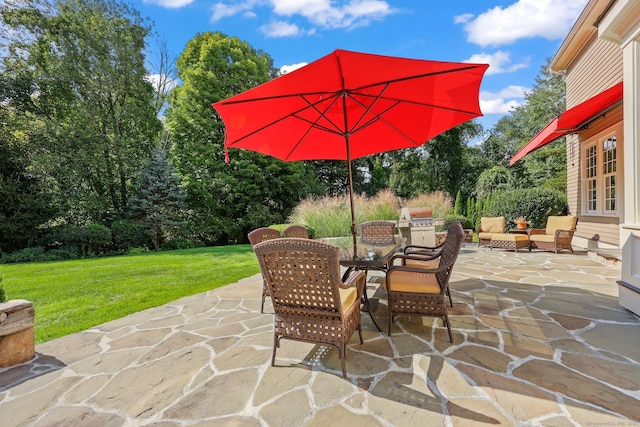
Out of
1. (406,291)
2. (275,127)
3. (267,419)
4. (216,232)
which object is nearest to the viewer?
(267,419)

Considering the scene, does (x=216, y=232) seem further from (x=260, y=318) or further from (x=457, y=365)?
(x=457, y=365)

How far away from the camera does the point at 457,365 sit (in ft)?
6.93

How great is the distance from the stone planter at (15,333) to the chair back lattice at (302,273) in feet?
6.81

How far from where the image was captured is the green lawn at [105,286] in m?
3.41

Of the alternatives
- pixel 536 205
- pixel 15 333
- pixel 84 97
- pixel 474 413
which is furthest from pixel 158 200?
pixel 536 205

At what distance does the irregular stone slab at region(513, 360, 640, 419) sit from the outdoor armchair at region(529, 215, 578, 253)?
5.34 meters

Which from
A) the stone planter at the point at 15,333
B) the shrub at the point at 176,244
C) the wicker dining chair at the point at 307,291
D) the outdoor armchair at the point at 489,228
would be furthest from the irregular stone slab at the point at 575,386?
the shrub at the point at 176,244

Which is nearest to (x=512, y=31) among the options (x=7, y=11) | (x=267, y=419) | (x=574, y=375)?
(x=574, y=375)

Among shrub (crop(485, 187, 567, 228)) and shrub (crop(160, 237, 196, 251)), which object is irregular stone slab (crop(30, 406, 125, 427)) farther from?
shrub (crop(160, 237, 196, 251))

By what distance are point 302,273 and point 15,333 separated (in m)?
2.49

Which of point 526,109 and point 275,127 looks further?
point 526,109

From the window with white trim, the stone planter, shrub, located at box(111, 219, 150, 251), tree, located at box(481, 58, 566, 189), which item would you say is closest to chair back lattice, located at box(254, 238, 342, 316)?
the stone planter

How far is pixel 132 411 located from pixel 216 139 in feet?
43.6

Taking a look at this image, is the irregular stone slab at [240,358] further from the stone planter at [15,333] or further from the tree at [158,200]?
the tree at [158,200]
